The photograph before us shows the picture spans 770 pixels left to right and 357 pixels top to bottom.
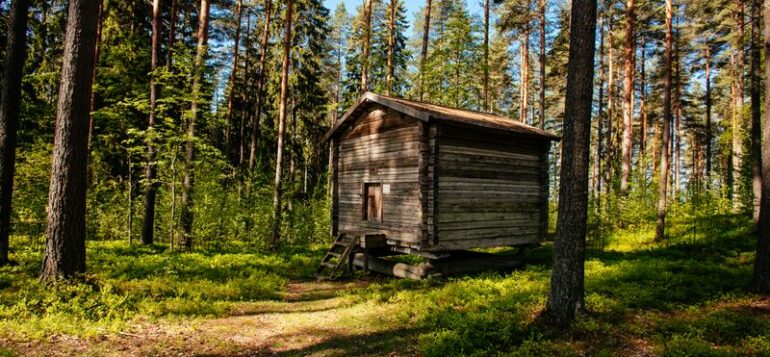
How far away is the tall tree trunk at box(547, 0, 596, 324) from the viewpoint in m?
7.62

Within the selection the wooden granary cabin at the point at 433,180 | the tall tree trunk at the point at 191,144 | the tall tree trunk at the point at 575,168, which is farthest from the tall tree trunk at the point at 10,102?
the tall tree trunk at the point at 575,168

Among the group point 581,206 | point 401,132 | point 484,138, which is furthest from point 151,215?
point 581,206

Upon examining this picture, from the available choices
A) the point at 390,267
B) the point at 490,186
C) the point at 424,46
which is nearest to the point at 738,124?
the point at 424,46

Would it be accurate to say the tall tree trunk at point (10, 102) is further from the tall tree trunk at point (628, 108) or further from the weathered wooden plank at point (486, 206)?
the tall tree trunk at point (628, 108)

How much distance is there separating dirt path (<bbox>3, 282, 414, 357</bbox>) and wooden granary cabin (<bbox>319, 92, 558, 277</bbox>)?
A: 13.2 feet

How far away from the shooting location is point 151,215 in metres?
16.5

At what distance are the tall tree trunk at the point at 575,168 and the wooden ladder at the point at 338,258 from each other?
7.43 m

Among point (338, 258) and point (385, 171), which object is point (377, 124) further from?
point (338, 258)

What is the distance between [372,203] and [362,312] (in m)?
6.18

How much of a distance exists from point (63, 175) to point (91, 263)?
4334mm

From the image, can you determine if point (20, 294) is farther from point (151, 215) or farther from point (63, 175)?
point (151, 215)

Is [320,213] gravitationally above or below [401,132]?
below

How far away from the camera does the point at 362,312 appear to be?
949cm

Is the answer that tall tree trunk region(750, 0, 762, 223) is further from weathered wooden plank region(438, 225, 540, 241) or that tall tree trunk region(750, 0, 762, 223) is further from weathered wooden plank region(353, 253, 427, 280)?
→ weathered wooden plank region(353, 253, 427, 280)
